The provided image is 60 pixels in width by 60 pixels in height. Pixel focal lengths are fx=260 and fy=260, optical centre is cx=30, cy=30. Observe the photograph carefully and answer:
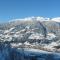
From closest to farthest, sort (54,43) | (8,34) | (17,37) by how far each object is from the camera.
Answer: (54,43) → (17,37) → (8,34)

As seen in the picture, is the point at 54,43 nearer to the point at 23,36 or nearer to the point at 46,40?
the point at 46,40

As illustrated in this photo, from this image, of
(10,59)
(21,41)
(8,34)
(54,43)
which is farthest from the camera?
(8,34)

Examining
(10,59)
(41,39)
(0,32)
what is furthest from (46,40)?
(10,59)

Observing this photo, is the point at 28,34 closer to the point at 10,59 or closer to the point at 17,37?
the point at 17,37

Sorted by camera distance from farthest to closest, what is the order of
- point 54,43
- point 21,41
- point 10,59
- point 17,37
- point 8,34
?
point 8,34 → point 17,37 → point 21,41 → point 54,43 → point 10,59

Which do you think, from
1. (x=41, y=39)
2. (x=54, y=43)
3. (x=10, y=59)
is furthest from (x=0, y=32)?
(x=10, y=59)

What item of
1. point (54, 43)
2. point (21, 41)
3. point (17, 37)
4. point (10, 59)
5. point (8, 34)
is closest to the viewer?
point (10, 59)

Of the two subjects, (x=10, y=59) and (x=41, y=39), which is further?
(x=41, y=39)

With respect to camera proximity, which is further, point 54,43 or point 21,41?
point 21,41
